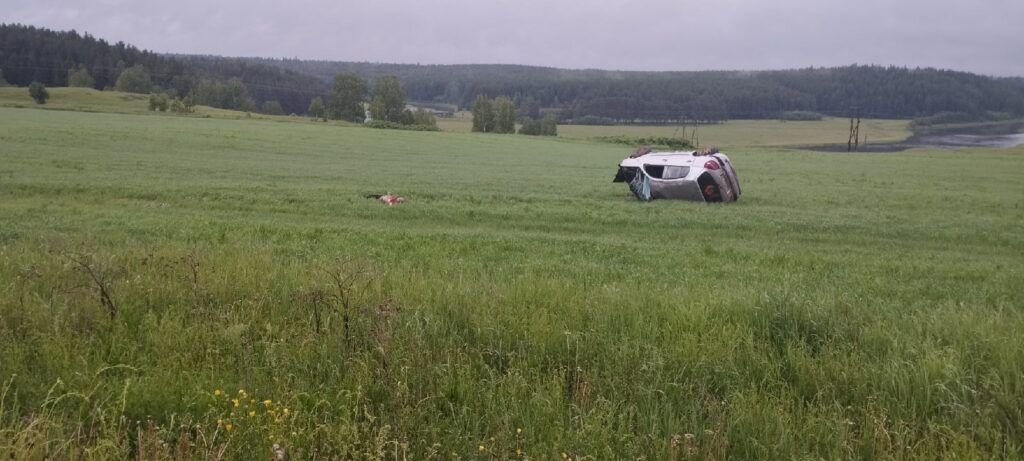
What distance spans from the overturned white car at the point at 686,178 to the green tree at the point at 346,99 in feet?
343

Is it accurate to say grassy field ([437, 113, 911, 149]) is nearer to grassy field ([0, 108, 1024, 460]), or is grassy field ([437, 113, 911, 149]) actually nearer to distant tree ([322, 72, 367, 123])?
distant tree ([322, 72, 367, 123])

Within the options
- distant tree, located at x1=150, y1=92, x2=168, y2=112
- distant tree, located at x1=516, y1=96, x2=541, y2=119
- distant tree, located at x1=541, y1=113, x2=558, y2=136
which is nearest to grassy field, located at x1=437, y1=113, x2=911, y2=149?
distant tree, located at x1=541, y1=113, x2=558, y2=136

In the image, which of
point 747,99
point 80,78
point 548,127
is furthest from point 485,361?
point 747,99

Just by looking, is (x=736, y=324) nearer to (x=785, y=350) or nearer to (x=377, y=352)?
(x=785, y=350)

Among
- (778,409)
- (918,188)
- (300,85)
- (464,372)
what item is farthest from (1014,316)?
(300,85)

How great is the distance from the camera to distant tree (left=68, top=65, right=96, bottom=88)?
120688mm

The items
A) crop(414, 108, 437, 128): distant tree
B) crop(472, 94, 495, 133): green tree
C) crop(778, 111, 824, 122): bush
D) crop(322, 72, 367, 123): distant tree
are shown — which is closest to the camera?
crop(414, 108, 437, 128): distant tree

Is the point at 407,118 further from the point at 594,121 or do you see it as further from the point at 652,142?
the point at 594,121

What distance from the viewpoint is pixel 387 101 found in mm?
123812

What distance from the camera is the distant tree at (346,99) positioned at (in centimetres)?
12431

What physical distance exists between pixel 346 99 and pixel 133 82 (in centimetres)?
3425

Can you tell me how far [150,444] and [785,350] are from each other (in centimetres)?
420

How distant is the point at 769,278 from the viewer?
10.5 metres

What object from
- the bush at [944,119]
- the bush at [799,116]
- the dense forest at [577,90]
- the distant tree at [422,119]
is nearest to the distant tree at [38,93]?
the dense forest at [577,90]
